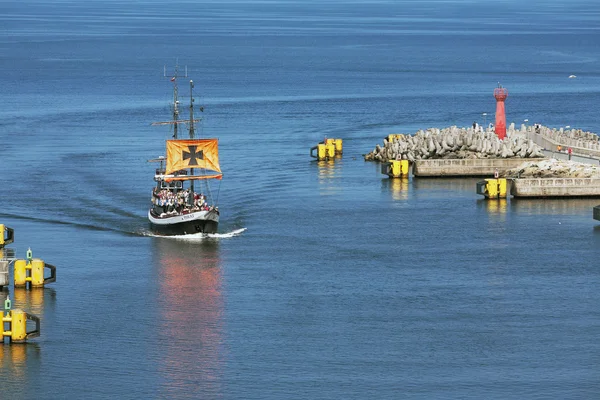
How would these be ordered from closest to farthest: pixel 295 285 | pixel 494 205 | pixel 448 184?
pixel 295 285, pixel 494 205, pixel 448 184

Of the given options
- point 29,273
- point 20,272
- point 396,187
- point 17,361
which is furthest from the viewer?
point 396,187

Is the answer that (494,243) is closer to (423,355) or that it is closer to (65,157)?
(423,355)

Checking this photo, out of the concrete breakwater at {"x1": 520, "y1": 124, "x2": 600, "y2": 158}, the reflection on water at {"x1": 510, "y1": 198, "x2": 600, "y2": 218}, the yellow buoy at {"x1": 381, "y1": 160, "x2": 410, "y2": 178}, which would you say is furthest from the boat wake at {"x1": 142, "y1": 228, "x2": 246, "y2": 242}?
the concrete breakwater at {"x1": 520, "y1": 124, "x2": 600, "y2": 158}

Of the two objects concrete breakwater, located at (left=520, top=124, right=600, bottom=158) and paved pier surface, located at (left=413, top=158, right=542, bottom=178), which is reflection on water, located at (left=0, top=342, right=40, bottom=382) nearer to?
paved pier surface, located at (left=413, top=158, right=542, bottom=178)

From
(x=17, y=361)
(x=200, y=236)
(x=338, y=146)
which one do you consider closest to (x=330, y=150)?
(x=338, y=146)

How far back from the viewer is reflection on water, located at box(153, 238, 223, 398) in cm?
5378

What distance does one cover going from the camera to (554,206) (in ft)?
303

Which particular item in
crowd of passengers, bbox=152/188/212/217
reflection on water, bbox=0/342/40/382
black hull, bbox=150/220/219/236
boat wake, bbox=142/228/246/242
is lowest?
reflection on water, bbox=0/342/40/382

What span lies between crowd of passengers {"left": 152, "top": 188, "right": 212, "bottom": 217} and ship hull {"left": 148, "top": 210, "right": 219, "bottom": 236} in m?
0.64

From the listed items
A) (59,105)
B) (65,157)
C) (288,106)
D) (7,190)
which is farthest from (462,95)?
(7,190)

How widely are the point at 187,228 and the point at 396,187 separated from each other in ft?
75.6

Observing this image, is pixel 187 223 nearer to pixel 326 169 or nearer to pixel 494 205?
pixel 494 205

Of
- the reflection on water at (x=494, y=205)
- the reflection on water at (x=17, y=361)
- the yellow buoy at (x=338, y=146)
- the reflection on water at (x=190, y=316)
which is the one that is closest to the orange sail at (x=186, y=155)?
the reflection on water at (x=190, y=316)

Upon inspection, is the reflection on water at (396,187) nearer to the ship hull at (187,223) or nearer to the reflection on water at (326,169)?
the reflection on water at (326,169)
